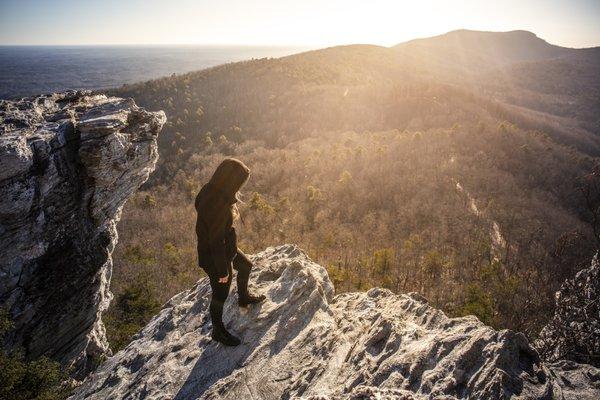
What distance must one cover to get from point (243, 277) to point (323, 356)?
159cm

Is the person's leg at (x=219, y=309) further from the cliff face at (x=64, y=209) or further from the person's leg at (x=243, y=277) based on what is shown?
the cliff face at (x=64, y=209)

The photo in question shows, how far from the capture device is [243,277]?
5094mm

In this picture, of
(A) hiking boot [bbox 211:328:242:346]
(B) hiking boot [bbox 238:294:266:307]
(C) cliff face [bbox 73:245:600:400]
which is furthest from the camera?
(B) hiking boot [bbox 238:294:266:307]

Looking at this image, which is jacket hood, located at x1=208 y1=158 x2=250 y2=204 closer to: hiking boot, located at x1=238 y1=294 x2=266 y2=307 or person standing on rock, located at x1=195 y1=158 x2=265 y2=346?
Answer: person standing on rock, located at x1=195 y1=158 x2=265 y2=346

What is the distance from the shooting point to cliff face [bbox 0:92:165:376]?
5000 millimetres

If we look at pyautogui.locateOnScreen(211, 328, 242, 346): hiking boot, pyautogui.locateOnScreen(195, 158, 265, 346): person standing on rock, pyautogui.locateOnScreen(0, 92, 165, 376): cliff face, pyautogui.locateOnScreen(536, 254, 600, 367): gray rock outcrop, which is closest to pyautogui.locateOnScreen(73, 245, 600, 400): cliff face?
pyautogui.locateOnScreen(211, 328, 242, 346): hiking boot

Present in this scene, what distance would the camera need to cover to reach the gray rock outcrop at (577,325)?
15.3 ft

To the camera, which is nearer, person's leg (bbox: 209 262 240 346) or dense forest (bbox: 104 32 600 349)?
person's leg (bbox: 209 262 240 346)

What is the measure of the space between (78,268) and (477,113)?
39.4 m

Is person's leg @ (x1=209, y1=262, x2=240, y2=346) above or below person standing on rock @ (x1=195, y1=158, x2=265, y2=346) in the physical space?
below

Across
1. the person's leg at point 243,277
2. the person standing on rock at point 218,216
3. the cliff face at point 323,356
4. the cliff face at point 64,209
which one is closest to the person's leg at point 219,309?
the person standing on rock at point 218,216

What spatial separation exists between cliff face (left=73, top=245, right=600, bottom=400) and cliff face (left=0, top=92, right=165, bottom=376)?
1.36m

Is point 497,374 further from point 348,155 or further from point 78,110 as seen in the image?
point 348,155

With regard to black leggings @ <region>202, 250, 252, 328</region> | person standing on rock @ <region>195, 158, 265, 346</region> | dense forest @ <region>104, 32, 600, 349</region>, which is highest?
person standing on rock @ <region>195, 158, 265, 346</region>
